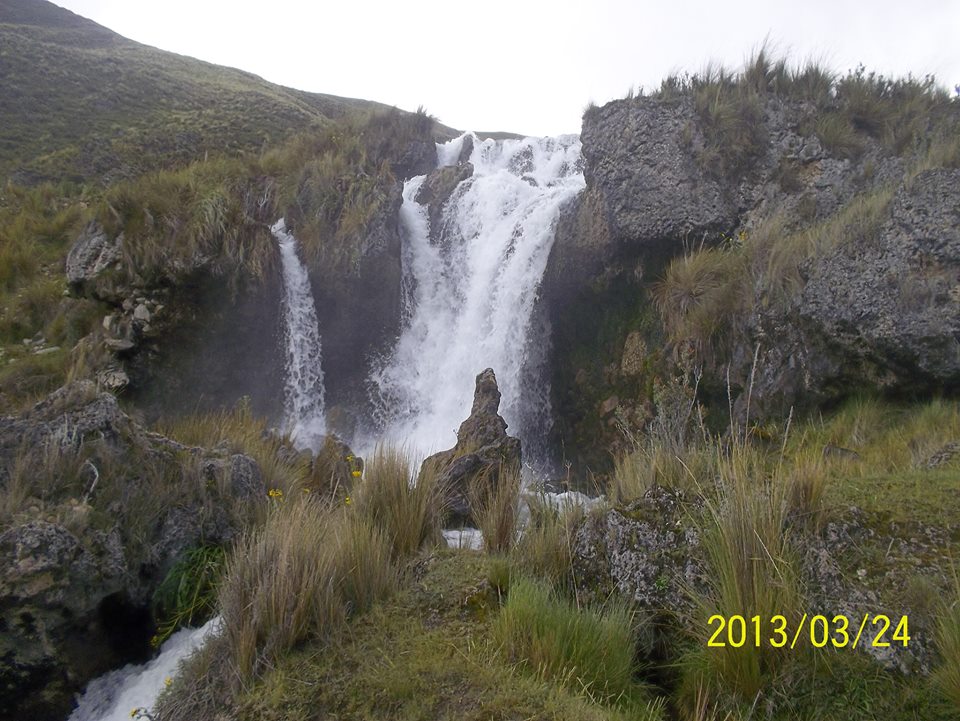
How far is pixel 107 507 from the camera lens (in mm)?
3896

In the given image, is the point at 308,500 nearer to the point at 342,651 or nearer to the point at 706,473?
the point at 342,651

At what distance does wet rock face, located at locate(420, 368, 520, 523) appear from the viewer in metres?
4.82

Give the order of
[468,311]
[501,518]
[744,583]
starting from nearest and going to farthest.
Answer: [744,583]
[501,518]
[468,311]

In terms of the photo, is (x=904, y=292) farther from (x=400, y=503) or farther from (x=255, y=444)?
(x=255, y=444)

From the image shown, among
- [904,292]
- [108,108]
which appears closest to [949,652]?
[904,292]

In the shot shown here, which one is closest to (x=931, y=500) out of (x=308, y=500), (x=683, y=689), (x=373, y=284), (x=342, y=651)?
(x=683, y=689)

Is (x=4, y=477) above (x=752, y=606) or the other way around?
the other way around

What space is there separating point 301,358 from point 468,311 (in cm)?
317

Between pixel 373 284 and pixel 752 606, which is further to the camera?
pixel 373 284

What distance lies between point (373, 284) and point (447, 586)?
9115mm

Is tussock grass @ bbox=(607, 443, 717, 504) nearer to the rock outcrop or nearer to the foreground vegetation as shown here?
the foreground vegetation

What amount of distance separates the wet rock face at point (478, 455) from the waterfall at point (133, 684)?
1.81 meters

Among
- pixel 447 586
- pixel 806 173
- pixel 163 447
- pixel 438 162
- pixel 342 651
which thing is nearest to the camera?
pixel 342 651

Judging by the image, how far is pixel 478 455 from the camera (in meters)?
5.58
